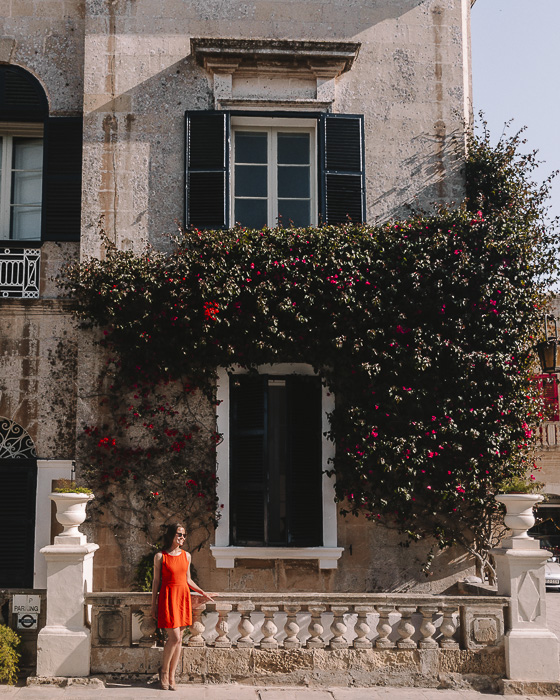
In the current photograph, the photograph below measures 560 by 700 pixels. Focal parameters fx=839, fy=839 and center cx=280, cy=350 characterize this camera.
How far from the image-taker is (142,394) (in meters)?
10.2

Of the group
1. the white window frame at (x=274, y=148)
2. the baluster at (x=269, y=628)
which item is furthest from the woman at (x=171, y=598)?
the white window frame at (x=274, y=148)

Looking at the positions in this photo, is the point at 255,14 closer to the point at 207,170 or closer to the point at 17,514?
the point at 207,170

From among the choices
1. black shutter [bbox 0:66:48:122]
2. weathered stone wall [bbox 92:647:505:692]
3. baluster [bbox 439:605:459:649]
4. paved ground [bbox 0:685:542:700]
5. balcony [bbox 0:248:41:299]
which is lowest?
paved ground [bbox 0:685:542:700]

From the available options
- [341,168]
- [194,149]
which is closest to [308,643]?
[341,168]

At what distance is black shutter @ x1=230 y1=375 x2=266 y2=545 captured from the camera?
10133mm

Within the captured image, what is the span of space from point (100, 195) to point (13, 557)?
4646 millimetres

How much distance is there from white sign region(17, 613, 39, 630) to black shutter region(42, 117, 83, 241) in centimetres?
468

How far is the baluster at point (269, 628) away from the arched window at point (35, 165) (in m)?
5.32

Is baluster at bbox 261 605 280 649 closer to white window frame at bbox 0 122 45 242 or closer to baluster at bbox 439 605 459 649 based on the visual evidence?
baluster at bbox 439 605 459 649

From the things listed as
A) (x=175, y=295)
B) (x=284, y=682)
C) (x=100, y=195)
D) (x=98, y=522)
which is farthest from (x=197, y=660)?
(x=100, y=195)

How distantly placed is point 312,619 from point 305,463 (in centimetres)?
234

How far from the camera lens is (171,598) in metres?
7.95

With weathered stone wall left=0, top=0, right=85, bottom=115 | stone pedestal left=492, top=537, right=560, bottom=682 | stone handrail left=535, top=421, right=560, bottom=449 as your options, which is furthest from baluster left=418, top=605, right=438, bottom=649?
stone handrail left=535, top=421, right=560, bottom=449

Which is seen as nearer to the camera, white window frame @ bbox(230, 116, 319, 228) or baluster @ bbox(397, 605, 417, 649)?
baluster @ bbox(397, 605, 417, 649)
